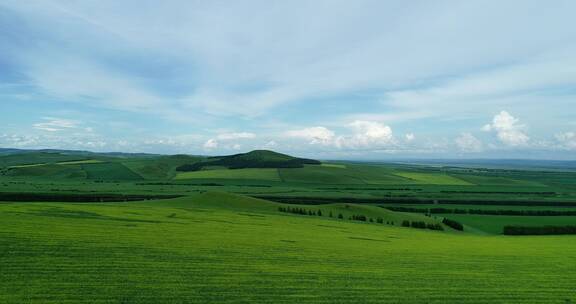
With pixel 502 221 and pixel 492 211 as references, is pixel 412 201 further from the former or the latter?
pixel 502 221

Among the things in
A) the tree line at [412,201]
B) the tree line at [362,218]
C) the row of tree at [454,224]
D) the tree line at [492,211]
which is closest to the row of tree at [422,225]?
the tree line at [362,218]

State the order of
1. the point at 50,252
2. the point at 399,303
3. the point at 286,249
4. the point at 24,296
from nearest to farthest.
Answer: the point at 24,296 → the point at 399,303 → the point at 50,252 → the point at 286,249

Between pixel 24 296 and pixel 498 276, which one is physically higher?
pixel 24 296

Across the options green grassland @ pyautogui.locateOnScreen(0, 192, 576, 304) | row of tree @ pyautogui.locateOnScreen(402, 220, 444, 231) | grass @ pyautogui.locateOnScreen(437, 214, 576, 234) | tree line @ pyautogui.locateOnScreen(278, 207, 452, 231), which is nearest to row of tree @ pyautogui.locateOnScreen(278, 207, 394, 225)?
tree line @ pyautogui.locateOnScreen(278, 207, 452, 231)

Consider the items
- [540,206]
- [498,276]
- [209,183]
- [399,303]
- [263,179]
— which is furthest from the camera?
[263,179]

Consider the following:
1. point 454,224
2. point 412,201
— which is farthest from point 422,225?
point 412,201

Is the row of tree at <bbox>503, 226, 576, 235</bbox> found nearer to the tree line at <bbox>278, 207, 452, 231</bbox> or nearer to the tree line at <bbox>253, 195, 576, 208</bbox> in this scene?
the tree line at <bbox>278, 207, 452, 231</bbox>

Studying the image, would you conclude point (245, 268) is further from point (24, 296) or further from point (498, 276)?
point (498, 276)

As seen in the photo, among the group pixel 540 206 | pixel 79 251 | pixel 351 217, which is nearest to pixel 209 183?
pixel 351 217
